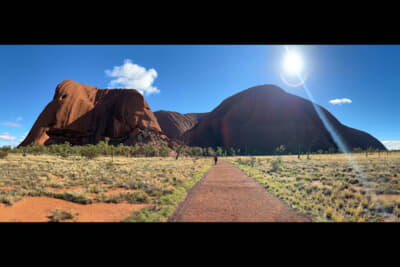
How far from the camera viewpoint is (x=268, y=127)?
279 feet

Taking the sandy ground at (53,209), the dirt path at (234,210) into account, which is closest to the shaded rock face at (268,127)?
the dirt path at (234,210)

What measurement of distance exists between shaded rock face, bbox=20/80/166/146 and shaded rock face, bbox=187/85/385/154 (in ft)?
114

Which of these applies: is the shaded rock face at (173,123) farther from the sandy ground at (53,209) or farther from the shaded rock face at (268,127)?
the sandy ground at (53,209)

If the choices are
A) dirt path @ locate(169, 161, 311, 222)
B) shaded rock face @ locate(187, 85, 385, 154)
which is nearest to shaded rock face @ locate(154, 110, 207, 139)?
shaded rock face @ locate(187, 85, 385, 154)

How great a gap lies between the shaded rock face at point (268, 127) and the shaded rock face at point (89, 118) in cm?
3465

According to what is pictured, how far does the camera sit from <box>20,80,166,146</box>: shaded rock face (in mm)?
61344

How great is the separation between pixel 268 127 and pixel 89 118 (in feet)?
274

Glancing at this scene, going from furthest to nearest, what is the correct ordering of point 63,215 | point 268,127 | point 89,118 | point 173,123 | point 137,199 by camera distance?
point 173,123 < point 268,127 < point 89,118 < point 137,199 < point 63,215

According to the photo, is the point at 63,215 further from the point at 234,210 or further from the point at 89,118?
the point at 89,118

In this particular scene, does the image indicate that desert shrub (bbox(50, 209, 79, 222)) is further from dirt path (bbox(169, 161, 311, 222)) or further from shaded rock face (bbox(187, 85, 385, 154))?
shaded rock face (bbox(187, 85, 385, 154))

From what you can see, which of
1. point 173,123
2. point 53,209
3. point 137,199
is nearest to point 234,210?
point 137,199
